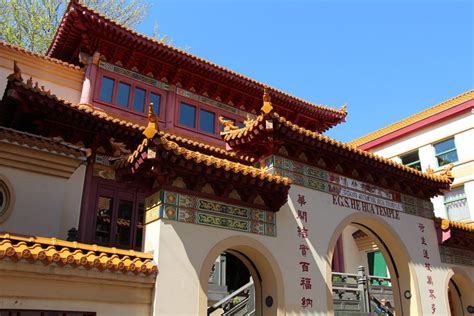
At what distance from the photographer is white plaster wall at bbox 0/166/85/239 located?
9.53 metres

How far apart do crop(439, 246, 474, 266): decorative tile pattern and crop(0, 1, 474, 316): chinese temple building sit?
1.7 inches

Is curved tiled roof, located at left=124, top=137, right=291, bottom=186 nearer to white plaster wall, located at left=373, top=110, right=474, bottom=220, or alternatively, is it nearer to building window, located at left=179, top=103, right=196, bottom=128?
building window, located at left=179, top=103, right=196, bottom=128

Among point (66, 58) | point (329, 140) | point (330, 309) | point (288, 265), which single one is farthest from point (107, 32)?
point (330, 309)

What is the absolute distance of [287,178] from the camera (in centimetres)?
859

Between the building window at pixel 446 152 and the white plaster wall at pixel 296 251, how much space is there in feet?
36.3

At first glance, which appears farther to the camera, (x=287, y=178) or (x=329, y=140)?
(x=329, y=140)

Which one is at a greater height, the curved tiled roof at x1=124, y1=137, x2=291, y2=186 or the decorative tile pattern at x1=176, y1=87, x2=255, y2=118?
the decorative tile pattern at x1=176, y1=87, x2=255, y2=118

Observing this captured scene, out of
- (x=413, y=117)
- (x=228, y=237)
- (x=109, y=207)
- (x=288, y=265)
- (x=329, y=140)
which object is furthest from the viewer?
(x=413, y=117)

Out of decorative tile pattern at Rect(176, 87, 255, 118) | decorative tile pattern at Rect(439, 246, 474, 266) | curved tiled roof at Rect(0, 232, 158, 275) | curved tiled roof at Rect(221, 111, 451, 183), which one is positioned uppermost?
decorative tile pattern at Rect(176, 87, 255, 118)

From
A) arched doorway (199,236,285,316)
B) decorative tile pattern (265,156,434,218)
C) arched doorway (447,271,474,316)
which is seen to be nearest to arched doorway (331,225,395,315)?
decorative tile pattern (265,156,434,218)

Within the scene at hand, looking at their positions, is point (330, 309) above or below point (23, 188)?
below

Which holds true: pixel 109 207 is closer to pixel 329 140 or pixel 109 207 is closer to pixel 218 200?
pixel 218 200

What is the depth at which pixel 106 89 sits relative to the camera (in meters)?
13.6

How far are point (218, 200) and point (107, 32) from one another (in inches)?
299
